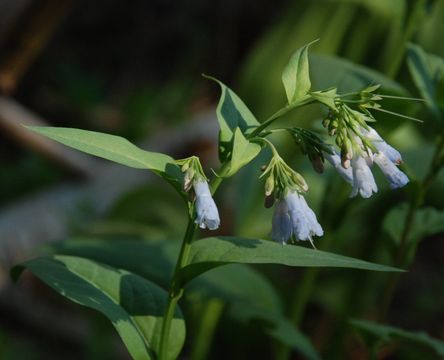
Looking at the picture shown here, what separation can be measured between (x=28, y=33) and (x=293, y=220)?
2.49 metres

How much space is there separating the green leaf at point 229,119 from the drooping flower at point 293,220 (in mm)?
104

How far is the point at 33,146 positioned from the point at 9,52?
0.92 meters

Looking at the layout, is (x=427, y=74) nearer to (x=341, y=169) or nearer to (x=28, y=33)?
(x=341, y=169)

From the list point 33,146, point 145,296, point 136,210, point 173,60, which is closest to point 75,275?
point 145,296

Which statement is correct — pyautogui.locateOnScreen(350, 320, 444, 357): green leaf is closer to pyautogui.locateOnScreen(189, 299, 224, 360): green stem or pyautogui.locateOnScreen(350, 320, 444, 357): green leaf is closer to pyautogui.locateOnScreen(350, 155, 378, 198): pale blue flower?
pyautogui.locateOnScreen(350, 155, 378, 198): pale blue flower

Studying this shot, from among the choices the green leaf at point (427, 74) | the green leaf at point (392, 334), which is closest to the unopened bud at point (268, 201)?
the green leaf at point (392, 334)

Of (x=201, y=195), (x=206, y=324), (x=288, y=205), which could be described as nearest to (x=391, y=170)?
(x=288, y=205)

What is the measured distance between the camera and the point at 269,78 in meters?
3.50

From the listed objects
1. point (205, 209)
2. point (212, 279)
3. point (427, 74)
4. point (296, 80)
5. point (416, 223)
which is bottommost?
point (212, 279)

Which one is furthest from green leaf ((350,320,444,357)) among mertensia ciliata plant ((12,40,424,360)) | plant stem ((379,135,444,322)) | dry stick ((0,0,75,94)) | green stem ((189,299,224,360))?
dry stick ((0,0,75,94))

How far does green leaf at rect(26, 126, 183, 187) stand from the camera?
1215mm

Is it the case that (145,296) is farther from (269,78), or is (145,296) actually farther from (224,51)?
(224,51)

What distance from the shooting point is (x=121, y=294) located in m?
1.47

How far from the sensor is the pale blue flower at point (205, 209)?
120 centimetres
